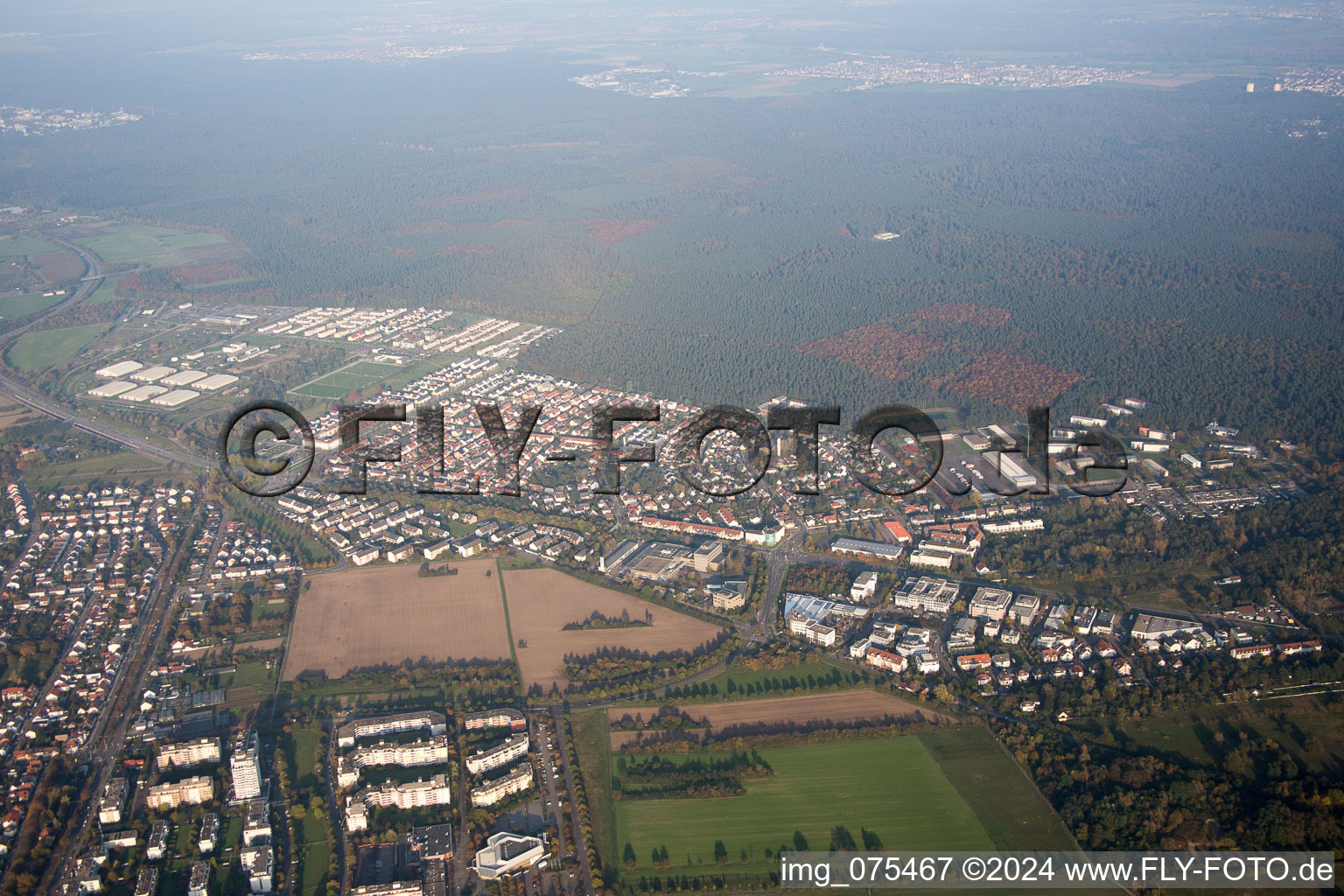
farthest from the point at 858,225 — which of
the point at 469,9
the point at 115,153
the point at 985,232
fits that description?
the point at 469,9

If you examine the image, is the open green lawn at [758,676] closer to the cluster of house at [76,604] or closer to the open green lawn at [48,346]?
the cluster of house at [76,604]

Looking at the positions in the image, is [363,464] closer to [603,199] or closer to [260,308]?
[260,308]

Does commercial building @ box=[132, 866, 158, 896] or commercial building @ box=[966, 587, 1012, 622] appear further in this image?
commercial building @ box=[966, 587, 1012, 622]

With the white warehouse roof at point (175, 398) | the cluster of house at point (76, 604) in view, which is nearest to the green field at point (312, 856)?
the cluster of house at point (76, 604)

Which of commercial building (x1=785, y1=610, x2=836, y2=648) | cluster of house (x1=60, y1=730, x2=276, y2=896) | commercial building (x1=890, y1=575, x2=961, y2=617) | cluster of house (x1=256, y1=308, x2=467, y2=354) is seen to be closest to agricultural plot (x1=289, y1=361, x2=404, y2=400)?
cluster of house (x1=256, y1=308, x2=467, y2=354)

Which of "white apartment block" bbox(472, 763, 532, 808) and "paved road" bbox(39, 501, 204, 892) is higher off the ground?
"paved road" bbox(39, 501, 204, 892)

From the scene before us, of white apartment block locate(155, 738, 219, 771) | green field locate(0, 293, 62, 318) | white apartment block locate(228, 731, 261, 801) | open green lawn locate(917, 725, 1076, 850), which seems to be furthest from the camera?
green field locate(0, 293, 62, 318)

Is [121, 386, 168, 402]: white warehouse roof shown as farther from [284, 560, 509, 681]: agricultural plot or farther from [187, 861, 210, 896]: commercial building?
[187, 861, 210, 896]: commercial building

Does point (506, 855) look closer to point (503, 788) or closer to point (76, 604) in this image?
point (503, 788)
